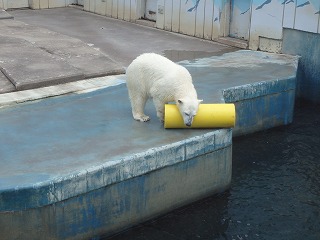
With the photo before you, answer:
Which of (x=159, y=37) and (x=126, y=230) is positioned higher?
(x=159, y=37)

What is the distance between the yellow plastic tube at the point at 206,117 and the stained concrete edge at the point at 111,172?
0.38 ft

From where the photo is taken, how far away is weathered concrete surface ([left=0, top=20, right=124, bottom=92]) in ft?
24.1

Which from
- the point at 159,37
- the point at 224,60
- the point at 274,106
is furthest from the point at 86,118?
the point at 159,37

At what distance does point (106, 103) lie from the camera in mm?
6586

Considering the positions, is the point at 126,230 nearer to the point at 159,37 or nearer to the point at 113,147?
the point at 113,147

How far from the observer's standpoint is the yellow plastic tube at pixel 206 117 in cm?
550

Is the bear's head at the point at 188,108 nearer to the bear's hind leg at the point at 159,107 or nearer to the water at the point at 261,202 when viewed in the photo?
the bear's hind leg at the point at 159,107

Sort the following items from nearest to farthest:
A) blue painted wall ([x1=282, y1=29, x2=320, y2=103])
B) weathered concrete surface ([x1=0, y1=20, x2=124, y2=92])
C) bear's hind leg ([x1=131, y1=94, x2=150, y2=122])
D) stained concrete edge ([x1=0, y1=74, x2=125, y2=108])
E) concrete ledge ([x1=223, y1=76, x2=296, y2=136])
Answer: bear's hind leg ([x1=131, y1=94, x2=150, y2=122])
stained concrete edge ([x1=0, y1=74, x2=125, y2=108])
concrete ledge ([x1=223, y1=76, x2=296, y2=136])
weathered concrete surface ([x1=0, y1=20, x2=124, y2=92])
blue painted wall ([x1=282, y1=29, x2=320, y2=103])

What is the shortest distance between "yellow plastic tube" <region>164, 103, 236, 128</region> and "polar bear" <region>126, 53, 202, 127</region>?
0.34ft

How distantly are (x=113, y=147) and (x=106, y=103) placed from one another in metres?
1.52

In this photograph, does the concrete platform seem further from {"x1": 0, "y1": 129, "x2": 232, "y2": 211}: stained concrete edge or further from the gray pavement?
the gray pavement

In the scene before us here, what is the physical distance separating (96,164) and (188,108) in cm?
116

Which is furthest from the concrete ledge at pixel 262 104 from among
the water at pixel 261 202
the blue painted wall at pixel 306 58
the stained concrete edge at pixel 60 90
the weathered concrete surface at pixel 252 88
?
the stained concrete edge at pixel 60 90

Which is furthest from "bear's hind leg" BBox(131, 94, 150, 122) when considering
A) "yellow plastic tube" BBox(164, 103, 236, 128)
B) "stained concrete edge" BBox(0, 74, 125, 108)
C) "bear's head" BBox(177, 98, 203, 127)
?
"stained concrete edge" BBox(0, 74, 125, 108)
